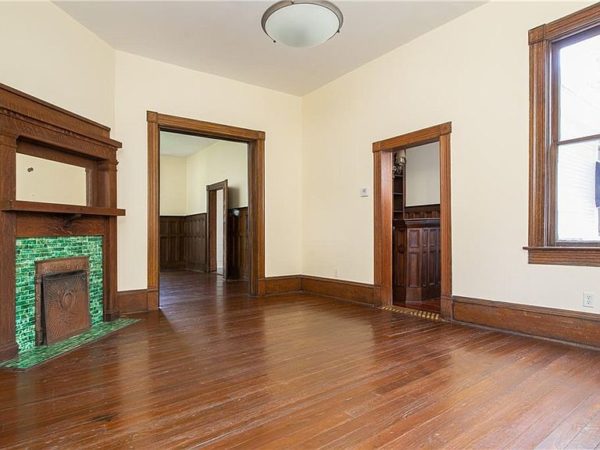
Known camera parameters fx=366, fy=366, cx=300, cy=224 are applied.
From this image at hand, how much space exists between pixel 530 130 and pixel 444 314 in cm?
195

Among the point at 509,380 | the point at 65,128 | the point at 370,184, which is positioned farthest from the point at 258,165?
the point at 509,380

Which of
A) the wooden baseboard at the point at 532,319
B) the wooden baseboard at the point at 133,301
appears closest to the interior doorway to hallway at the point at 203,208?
the wooden baseboard at the point at 133,301

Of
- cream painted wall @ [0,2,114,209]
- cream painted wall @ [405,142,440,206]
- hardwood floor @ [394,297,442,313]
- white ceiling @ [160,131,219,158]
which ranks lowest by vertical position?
hardwood floor @ [394,297,442,313]

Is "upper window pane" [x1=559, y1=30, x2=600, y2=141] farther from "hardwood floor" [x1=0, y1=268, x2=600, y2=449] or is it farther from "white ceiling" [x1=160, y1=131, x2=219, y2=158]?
"white ceiling" [x1=160, y1=131, x2=219, y2=158]

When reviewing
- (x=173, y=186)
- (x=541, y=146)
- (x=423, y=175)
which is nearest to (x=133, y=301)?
(x=541, y=146)

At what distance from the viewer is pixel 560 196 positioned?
3164mm

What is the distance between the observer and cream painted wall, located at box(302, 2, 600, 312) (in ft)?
10.7

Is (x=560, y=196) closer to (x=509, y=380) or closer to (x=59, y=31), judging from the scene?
(x=509, y=380)

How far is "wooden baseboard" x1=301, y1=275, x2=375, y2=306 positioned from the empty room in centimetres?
5

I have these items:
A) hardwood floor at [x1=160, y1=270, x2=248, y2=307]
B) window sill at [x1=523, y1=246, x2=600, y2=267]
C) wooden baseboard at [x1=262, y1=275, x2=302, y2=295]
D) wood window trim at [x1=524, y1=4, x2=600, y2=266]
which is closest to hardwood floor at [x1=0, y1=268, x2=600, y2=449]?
window sill at [x1=523, y1=246, x2=600, y2=267]

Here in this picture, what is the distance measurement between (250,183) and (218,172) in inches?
126

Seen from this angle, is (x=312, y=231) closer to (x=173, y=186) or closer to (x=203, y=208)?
(x=203, y=208)

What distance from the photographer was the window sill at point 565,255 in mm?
2877

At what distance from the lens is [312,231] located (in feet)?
18.7
